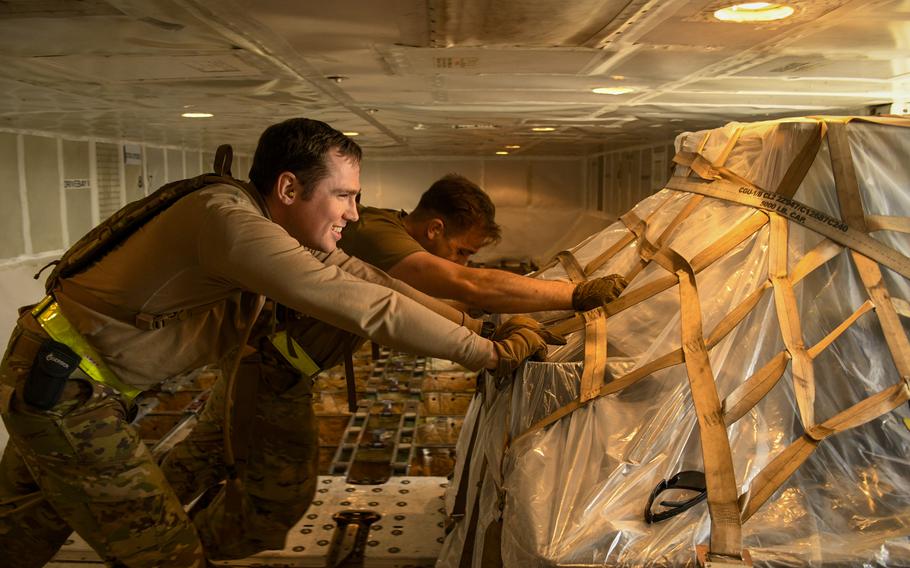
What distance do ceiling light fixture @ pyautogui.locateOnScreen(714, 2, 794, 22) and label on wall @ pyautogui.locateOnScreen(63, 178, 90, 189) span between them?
575 cm

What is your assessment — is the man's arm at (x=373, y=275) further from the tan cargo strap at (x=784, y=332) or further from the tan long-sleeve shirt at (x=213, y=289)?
the tan cargo strap at (x=784, y=332)

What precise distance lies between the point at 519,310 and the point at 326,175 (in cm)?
96

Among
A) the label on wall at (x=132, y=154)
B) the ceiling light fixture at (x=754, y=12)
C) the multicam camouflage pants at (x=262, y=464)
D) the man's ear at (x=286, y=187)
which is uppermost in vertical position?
the ceiling light fixture at (x=754, y=12)

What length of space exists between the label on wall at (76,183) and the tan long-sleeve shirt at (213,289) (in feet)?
15.3

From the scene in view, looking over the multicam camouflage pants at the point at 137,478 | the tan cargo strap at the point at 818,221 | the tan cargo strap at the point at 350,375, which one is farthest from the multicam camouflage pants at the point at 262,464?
the tan cargo strap at the point at 818,221

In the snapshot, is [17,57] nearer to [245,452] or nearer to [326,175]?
[326,175]

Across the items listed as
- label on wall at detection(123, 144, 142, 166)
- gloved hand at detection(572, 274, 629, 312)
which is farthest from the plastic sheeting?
label on wall at detection(123, 144, 142, 166)

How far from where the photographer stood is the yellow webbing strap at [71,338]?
7.41 feet

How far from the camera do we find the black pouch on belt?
2.20 m

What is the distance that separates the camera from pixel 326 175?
245 cm

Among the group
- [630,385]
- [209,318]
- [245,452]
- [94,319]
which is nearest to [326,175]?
[209,318]

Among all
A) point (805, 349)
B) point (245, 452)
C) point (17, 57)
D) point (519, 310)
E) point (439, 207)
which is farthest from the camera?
point (439, 207)

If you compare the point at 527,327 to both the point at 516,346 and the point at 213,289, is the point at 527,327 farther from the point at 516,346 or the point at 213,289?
the point at 213,289

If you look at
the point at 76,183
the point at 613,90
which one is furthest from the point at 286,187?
the point at 76,183
